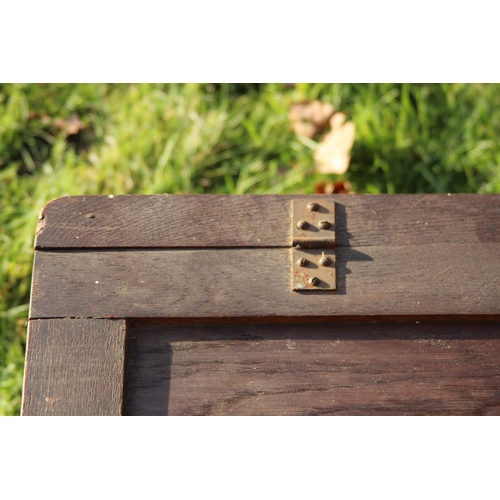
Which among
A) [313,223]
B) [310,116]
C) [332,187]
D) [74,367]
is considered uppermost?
[310,116]

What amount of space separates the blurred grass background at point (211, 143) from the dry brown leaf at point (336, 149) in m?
0.07

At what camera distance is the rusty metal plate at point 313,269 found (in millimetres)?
1297

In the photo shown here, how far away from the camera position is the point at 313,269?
1311mm

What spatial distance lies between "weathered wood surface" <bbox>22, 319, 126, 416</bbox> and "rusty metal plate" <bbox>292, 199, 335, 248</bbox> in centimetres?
49

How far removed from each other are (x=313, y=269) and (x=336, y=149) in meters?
0.93

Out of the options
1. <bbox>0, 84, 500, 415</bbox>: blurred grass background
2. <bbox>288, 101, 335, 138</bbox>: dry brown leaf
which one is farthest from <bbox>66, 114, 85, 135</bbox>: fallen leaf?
<bbox>288, 101, 335, 138</bbox>: dry brown leaf

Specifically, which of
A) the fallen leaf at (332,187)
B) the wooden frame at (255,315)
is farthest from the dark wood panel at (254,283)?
the fallen leaf at (332,187)

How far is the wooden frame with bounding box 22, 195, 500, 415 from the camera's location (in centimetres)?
127

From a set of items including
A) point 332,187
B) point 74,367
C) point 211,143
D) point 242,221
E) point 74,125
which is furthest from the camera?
point 74,125

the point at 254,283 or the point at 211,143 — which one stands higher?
the point at 211,143

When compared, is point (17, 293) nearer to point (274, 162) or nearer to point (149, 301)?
point (149, 301)

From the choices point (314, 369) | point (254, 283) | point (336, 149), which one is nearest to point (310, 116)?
point (336, 149)

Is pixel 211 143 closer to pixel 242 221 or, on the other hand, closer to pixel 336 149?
pixel 336 149

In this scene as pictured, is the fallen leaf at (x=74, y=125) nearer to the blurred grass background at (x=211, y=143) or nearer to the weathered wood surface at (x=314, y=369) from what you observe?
the blurred grass background at (x=211, y=143)
